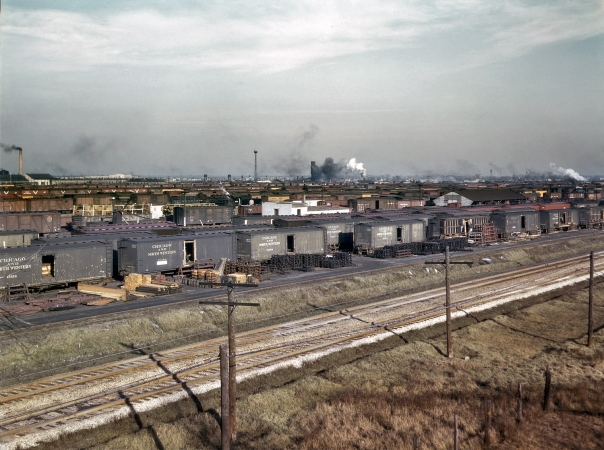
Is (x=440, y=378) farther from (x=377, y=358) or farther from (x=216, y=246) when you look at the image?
(x=216, y=246)

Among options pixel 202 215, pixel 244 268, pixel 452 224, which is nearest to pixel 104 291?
pixel 244 268

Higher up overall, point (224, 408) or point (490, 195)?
point (490, 195)

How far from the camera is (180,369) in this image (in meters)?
22.9

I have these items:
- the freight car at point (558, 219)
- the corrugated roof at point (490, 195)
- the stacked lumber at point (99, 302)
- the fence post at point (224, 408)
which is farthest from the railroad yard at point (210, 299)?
the corrugated roof at point (490, 195)

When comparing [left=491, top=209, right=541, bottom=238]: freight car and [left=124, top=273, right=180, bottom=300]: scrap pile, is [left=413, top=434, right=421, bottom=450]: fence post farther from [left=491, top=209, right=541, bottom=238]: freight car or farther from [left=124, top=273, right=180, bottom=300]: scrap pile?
[left=491, top=209, right=541, bottom=238]: freight car

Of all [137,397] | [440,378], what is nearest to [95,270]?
[137,397]

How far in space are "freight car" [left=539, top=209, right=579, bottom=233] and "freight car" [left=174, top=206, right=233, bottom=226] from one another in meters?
42.7

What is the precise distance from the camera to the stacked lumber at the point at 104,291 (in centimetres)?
3475

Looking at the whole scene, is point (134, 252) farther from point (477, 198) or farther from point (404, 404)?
point (477, 198)

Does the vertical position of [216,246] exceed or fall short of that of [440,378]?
it exceeds it

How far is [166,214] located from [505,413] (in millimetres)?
66081

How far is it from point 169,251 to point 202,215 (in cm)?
2744

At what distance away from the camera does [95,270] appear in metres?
37.9

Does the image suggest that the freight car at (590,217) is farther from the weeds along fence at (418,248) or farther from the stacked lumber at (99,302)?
the stacked lumber at (99,302)
